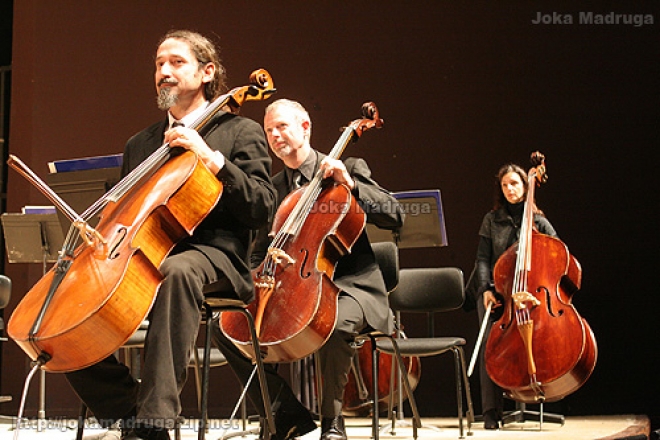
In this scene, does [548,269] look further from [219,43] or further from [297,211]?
[219,43]

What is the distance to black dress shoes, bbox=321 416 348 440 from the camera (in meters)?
2.94

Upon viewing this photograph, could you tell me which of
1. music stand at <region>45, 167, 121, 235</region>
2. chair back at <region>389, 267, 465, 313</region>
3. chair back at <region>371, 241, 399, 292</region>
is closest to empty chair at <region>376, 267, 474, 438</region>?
chair back at <region>389, 267, 465, 313</region>

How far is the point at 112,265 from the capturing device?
1926 mm

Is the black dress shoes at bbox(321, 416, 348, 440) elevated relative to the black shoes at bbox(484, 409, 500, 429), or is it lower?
elevated

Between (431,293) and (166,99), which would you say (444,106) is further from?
(166,99)

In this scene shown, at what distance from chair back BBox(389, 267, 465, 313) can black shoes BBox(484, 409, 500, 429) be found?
2.12ft

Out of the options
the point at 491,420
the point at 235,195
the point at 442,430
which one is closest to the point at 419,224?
the point at 442,430

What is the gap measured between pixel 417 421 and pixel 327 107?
9.34ft

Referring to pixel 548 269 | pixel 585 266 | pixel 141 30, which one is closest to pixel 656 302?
pixel 585 266

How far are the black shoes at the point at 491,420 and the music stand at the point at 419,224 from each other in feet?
3.76

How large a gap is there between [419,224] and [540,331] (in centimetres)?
75

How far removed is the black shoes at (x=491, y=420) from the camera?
459 centimetres

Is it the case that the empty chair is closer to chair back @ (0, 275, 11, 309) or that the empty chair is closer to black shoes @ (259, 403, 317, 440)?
black shoes @ (259, 403, 317, 440)

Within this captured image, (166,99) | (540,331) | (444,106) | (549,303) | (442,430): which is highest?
(444,106)
